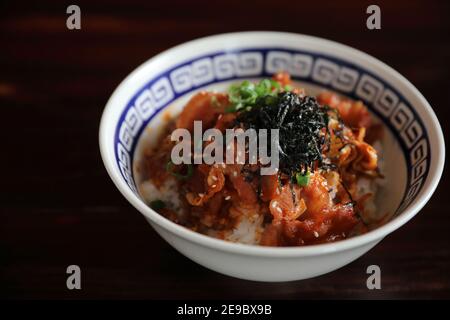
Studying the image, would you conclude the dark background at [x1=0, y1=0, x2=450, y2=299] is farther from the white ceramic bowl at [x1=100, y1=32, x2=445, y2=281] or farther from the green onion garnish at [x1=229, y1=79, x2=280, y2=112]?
the green onion garnish at [x1=229, y1=79, x2=280, y2=112]

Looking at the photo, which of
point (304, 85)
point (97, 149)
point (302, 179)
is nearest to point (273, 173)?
point (302, 179)

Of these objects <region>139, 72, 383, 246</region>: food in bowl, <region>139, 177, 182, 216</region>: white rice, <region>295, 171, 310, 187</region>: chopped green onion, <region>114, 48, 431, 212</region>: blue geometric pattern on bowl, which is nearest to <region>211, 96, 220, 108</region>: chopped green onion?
<region>139, 72, 383, 246</region>: food in bowl

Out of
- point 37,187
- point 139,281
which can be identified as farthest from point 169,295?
point 37,187

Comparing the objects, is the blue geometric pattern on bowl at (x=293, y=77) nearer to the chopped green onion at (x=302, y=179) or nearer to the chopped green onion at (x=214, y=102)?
the chopped green onion at (x=214, y=102)

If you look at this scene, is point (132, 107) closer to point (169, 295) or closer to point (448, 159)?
point (169, 295)

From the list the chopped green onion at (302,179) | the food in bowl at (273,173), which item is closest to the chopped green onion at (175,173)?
the food in bowl at (273,173)

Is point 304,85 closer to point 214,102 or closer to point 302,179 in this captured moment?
point 214,102
